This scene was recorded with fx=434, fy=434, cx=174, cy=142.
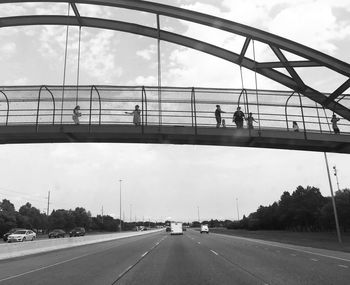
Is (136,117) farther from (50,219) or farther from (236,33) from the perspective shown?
(50,219)

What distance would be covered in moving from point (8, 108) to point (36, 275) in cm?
1032

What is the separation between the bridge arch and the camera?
22547 millimetres

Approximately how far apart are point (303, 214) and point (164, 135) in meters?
91.7

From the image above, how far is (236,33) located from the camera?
2280 centimetres

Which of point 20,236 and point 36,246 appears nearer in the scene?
point 36,246

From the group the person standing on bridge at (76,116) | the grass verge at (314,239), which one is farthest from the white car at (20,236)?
the person standing on bridge at (76,116)

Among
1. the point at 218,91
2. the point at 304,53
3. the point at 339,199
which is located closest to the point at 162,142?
the point at 218,91

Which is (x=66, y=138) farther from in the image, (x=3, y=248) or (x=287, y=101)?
(x=287, y=101)

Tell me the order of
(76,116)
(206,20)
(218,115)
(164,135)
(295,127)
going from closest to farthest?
(76,116)
(164,135)
(218,115)
(295,127)
(206,20)

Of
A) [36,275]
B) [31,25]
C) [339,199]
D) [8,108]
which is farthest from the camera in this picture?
[339,199]

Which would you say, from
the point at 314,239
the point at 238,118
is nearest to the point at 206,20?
the point at 238,118

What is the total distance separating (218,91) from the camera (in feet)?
73.6

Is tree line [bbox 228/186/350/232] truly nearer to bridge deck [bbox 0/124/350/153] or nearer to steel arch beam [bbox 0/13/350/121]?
steel arch beam [bbox 0/13/350/121]

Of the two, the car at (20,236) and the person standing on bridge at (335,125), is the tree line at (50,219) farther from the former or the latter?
the person standing on bridge at (335,125)
